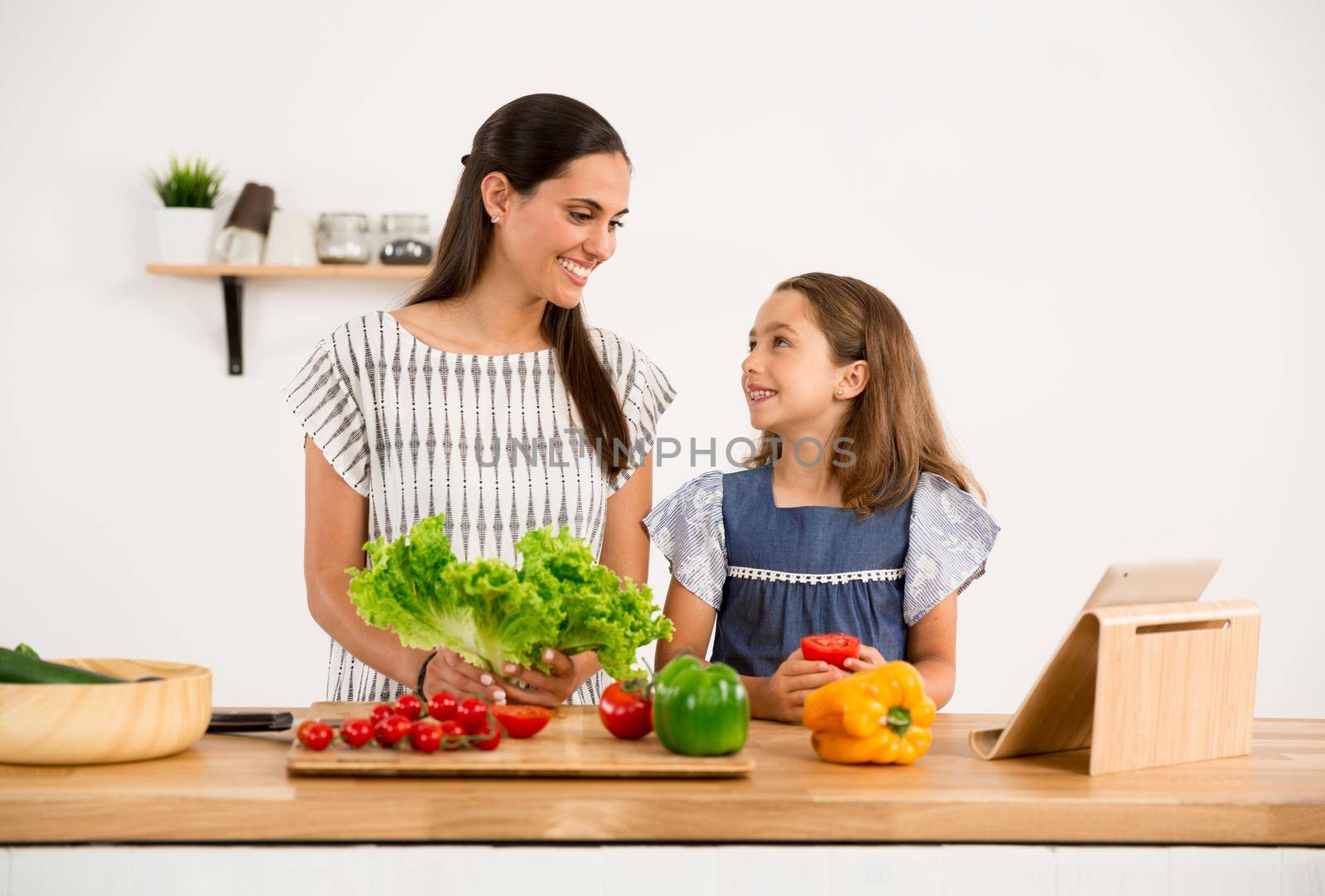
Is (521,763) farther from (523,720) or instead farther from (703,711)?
(703,711)

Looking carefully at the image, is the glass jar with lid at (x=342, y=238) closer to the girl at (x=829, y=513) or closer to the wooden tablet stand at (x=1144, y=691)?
the girl at (x=829, y=513)

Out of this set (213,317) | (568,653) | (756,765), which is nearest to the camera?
(756,765)

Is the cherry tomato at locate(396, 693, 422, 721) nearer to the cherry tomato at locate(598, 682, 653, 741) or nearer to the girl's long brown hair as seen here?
the cherry tomato at locate(598, 682, 653, 741)

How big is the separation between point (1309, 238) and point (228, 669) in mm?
3942

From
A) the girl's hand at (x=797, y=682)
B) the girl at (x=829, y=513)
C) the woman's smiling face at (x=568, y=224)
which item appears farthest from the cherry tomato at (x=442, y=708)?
the woman's smiling face at (x=568, y=224)

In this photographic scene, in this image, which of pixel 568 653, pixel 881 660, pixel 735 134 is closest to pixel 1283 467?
pixel 735 134

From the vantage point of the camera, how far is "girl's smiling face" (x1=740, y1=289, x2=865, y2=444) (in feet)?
7.60

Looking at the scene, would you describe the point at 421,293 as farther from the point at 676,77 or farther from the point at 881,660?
the point at 676,77

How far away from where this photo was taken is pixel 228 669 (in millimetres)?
4184

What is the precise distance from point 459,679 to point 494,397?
61 cm

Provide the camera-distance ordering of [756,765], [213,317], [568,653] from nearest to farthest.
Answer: [756,765], [568,653], [213,317]

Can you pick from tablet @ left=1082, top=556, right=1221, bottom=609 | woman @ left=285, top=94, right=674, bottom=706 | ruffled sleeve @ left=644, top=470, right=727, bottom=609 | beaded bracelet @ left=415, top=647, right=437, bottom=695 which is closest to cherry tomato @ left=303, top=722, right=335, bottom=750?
beaded bracelet @ left=415, top=647, right=437, bottom=695

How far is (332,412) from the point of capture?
7.22 feet

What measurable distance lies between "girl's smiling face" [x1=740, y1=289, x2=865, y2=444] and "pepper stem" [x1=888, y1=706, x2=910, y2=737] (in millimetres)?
778
